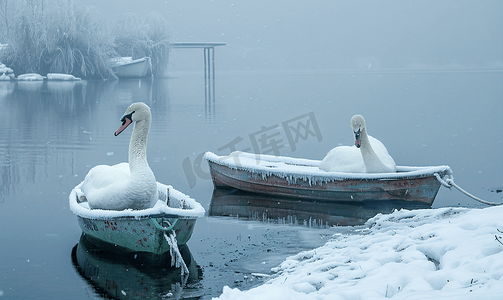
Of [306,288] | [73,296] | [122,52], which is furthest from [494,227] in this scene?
[122,52]

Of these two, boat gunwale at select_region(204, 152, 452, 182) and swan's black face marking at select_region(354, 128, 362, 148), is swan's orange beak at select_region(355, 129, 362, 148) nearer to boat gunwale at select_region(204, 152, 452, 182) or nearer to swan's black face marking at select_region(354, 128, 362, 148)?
swan's black face marking at select_region(354, 128, 362, 148)

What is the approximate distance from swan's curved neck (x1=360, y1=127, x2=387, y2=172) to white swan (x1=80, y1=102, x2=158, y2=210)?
4.79 meters

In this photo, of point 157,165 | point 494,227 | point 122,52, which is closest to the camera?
point 494,227

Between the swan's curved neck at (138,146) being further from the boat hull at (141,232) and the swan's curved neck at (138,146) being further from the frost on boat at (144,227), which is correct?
the boat hull at (141,232)

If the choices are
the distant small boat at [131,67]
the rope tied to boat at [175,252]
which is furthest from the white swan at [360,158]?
the distant small boat at [131,67]

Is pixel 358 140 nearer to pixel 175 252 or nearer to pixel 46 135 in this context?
pixel 175 252

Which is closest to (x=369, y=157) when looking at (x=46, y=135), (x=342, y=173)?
(x=342, y=173)

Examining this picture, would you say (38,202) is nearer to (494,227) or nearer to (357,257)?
(357,257)

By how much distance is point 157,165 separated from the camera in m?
14.2

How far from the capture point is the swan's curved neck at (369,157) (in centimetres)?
1037

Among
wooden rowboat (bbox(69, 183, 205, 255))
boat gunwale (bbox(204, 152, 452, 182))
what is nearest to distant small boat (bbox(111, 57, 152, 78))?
boat gunwale (bbox(204, 152, 452, 182))

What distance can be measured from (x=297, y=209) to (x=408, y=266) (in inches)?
211

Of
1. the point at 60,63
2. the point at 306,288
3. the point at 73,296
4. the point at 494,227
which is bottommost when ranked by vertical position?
→ the point at 73,296

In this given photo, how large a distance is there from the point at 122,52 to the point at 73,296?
84.7m
